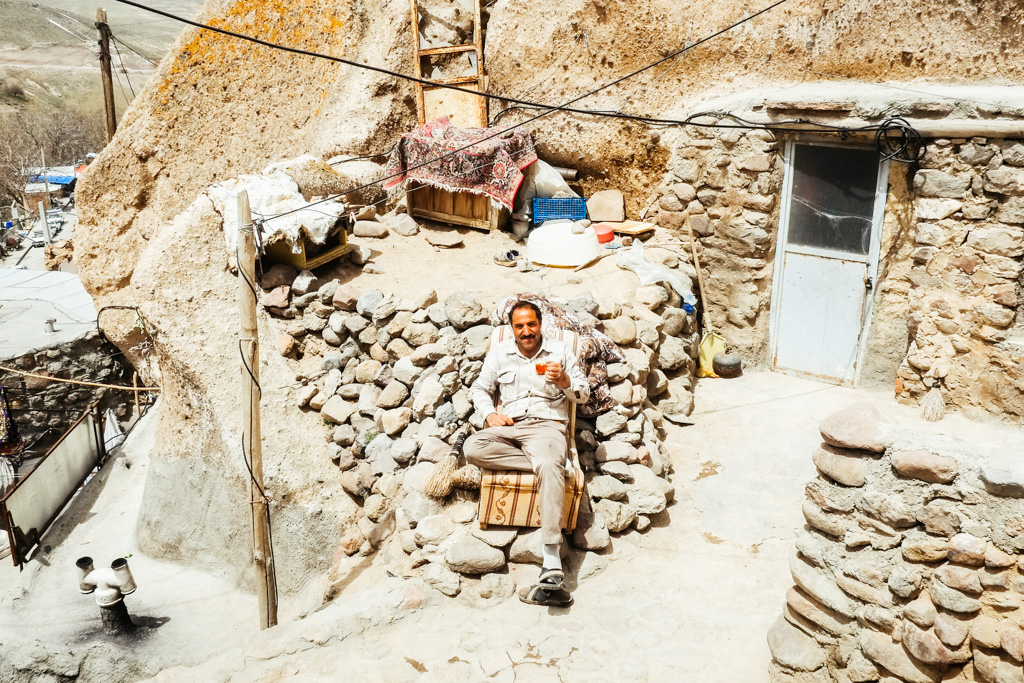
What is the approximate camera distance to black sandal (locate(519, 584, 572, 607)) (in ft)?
15.3

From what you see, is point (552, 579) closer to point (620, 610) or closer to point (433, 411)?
point (620, 610)

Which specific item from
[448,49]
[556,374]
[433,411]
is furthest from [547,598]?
[448,49]

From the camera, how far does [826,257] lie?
722 cm

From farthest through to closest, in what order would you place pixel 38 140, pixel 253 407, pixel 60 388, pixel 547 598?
pixel 38 140 < pixel 60 388 < pixel 253 407 < pixel 547 598

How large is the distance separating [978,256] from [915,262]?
0.51 metres

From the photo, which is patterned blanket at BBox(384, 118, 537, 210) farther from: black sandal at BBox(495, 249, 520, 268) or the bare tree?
the bare tree

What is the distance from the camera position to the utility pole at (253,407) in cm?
546

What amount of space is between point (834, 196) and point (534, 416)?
3.85 metres

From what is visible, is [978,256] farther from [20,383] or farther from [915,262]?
[20,383]

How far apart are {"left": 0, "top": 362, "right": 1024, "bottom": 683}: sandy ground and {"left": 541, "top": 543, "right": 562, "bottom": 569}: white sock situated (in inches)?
11.8

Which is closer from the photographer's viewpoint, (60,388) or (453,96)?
(453,96)

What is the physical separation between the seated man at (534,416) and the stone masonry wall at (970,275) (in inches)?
133

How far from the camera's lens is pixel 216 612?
6.80 metres

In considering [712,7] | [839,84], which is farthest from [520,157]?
[839,84]
